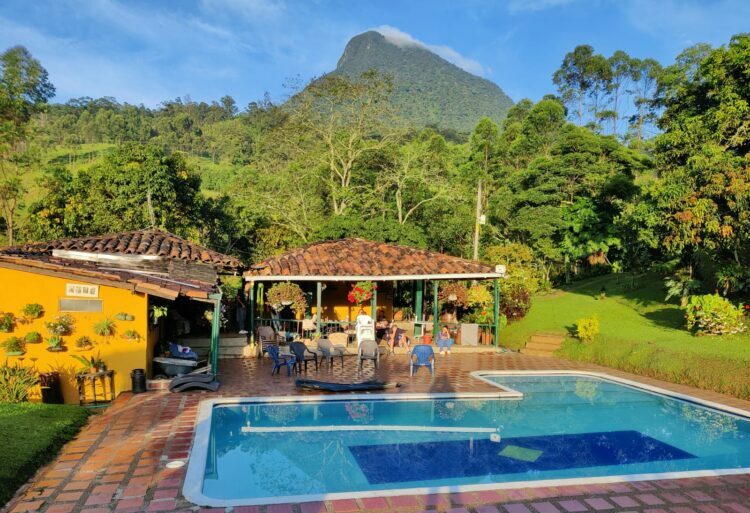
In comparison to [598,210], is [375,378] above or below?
below

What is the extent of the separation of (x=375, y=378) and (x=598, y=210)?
23801mm

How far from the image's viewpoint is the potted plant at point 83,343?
10281mm

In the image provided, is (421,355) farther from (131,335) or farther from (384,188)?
(384,188)

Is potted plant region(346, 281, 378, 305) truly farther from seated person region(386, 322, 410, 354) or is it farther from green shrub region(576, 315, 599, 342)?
green shrub region(576, 315, 599, 342)

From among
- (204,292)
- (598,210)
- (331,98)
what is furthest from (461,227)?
(204,292)

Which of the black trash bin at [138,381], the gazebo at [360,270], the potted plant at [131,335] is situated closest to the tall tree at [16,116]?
the gazebo at [360,270]

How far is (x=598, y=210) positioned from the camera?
31.2 metres

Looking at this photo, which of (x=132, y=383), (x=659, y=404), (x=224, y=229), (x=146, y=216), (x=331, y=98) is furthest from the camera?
(x=224, y=229)

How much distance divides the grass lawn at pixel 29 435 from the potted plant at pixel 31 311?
79.6 inches

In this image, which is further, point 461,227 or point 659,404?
point 461,227

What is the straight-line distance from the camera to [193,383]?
10688mm

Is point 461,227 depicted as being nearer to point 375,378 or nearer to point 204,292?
point 375,378

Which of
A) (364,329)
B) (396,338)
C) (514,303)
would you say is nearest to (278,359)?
(364,329)

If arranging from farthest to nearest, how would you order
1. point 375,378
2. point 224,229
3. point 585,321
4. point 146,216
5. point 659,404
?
1. point 224,229
2. point 146,216
3. point 585,321
4. point 375,378
5. point 659,404
